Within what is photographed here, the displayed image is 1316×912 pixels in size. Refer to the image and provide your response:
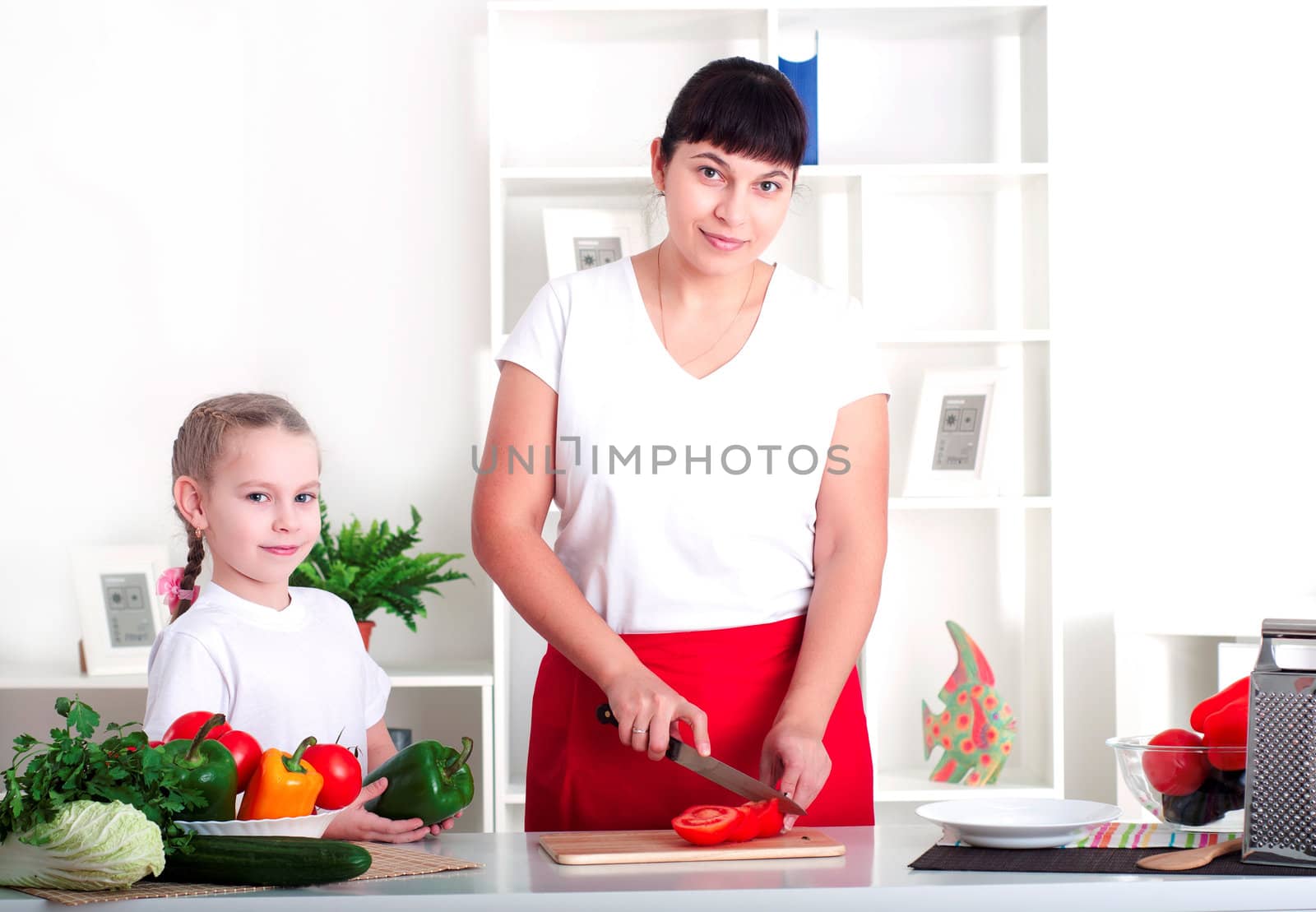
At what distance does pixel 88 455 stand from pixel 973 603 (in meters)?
2.19

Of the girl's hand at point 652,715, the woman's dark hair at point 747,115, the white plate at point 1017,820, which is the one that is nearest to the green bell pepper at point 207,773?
the girl's hand at point 652,715

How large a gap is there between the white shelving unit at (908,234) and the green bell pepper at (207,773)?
1.99 m

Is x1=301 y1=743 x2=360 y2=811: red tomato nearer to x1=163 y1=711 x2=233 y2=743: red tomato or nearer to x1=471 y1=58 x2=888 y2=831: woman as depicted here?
x1=163 y1=711 x2=233 y2=743: red tomato

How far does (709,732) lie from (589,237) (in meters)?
1.64

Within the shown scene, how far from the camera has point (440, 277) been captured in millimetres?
3219

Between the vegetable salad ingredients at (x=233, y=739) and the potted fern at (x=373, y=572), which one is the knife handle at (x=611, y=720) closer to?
the vegetable salad ingredients at (x=233, y=739)

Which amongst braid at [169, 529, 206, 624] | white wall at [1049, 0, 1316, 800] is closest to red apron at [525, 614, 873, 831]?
braid at [169, 529, 206, 624]

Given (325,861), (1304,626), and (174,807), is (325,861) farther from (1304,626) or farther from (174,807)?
(1304,626)

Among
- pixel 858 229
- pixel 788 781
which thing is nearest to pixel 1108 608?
pixel 858 229

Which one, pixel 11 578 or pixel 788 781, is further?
→ pixel 11 578

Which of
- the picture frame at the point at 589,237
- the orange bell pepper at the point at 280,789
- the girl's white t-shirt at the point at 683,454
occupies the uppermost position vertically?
the picture frame at the point at 589,237

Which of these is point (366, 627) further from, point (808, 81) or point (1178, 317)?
point (1178, 317)

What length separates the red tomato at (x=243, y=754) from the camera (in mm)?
1213

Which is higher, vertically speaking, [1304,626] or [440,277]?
[440,277]
